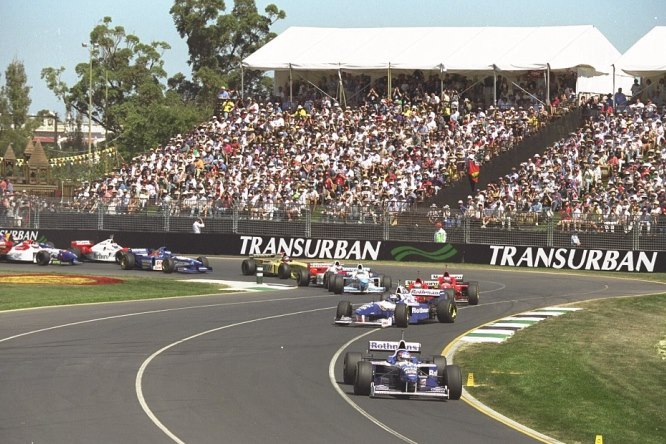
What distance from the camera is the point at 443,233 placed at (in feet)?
161

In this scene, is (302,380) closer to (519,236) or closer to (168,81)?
(519,236)

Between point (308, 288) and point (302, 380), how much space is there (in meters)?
19.0

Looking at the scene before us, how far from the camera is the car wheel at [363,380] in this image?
19.5 m

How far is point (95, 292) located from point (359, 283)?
808 cm

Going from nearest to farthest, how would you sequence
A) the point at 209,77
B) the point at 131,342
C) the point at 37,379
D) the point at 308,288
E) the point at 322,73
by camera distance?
the point at 37,379 → the point at 131,342 → the point at 308,288 → the point at 322,73 → the point at 209,77

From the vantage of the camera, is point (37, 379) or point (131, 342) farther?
point (131, 342)

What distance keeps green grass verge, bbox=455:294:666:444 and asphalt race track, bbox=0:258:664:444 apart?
1.08 m

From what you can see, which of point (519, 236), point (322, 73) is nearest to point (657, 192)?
point (519, 236)

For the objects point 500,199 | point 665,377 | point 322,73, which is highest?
point 322,73

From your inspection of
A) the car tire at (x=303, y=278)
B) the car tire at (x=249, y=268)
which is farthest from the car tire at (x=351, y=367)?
the car tire at (x=249, y=268)

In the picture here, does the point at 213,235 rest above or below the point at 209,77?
below

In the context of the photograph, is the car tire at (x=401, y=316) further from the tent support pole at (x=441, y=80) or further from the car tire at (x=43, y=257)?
the tent support pole at (x=441, y=80)

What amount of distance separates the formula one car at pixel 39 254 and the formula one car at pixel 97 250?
727 millimetres

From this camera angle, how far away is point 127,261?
4647cm
